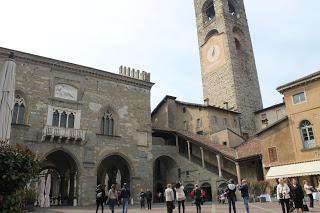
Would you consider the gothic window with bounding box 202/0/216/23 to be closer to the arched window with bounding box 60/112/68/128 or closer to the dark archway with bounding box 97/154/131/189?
the dark archway with bounding box 97/154/131/189

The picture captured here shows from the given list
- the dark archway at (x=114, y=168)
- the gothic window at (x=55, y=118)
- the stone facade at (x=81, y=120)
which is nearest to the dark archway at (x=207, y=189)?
the stone facade at (x=81, y=120)

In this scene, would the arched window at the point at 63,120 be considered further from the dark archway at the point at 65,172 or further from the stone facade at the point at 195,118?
the stone facade at the point at 195,118

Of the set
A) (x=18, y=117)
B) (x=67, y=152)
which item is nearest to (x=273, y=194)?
(x=67, y=152)

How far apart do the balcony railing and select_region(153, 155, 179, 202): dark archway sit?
10.2 meters

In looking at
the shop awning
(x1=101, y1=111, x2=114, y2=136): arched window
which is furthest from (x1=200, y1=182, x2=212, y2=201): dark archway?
(x1=101, y1=111, x2=114, y2=136): arched window

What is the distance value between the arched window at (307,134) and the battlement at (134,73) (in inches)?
572

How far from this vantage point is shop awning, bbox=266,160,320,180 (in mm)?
19530

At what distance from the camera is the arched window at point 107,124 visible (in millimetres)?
24734

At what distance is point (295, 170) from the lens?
67.7 ft

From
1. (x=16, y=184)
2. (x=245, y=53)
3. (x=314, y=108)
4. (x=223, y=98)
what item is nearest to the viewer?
(x=16, y=184)

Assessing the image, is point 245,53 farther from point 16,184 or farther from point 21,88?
point 16,184

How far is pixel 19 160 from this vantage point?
6.55m

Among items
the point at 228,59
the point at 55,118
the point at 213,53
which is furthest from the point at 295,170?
the point at 213,53

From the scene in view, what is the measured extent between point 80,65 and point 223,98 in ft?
81.0
